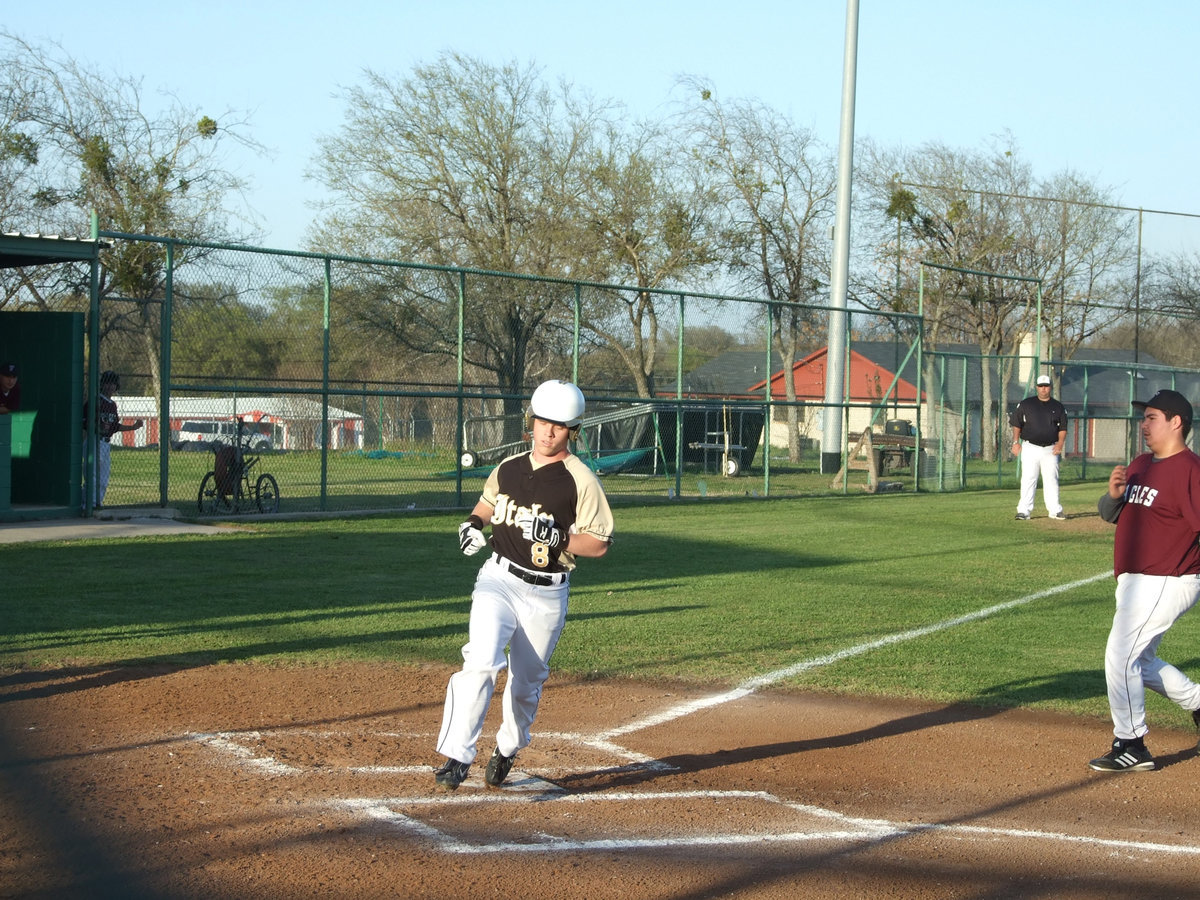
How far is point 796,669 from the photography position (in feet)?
26.5

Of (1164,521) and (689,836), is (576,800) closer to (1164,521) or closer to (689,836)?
(689,836)

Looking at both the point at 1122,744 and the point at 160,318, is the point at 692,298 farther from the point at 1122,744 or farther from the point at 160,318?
the point at 1122,744

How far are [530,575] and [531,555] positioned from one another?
92 mm

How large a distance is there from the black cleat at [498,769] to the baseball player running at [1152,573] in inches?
112

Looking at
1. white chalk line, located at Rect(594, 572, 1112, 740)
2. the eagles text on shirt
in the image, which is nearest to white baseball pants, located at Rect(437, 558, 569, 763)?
white chalk line, located at Rect(594, 572, 1112, 740)

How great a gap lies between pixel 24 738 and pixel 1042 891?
4614 millimetres

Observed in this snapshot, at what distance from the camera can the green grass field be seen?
8000 millimetres

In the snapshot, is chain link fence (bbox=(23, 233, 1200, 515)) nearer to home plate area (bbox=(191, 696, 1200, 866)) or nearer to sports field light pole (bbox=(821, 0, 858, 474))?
sports field light pole (bbox=(821, 0, 858, 474))

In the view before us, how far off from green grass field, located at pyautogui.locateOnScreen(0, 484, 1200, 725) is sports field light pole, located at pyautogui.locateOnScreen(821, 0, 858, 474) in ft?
26.6

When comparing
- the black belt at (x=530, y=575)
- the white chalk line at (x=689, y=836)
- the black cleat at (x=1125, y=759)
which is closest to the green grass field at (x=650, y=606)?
the black cleat at (x=1125, y=759)

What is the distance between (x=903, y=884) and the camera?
4.32 meters

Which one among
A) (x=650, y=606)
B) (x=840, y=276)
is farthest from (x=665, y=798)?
(x=840, y=276)

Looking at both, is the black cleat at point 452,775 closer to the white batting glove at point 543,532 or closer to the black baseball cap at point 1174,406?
the white batting glove at point 543,532

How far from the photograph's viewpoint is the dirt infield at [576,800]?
428 cm
